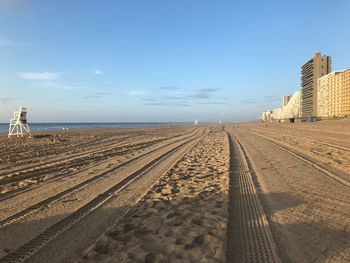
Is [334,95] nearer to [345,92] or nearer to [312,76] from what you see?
[345,92]

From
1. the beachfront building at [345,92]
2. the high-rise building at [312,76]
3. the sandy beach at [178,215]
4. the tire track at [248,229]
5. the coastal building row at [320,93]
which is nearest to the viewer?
the tire track at [248,229]

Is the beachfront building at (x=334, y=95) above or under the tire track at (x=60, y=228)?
above

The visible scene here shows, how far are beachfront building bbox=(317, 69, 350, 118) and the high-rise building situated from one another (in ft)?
28.3

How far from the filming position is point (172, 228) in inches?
189

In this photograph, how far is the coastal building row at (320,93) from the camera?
239 ft

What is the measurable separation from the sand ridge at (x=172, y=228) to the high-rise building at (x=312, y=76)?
330ft

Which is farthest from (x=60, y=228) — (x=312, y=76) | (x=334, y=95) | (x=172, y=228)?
(x=312, y=76)

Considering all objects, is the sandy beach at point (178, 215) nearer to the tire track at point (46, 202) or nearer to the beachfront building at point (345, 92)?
the tire track at point (46, 202)

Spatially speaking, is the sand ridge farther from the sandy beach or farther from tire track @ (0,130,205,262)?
tire track @ (0,130,205,262)

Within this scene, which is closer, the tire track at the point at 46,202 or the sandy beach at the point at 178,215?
the sandy beach at the point at 178,215

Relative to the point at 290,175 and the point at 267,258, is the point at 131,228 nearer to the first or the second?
the point at 267,258

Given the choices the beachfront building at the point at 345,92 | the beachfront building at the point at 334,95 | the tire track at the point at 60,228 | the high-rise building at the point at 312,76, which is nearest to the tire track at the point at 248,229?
the tire track at the point at 60,228

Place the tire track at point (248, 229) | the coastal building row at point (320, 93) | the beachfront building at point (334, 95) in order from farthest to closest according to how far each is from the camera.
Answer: the coastal building row at point (320, 93) → the beachfront building at point (334, 95) → the tire track at point (248, 229)

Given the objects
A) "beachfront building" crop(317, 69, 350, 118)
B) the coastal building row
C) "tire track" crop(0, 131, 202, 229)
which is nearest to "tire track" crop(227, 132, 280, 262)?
"tire track" crop(0, 131, 202, 229)
